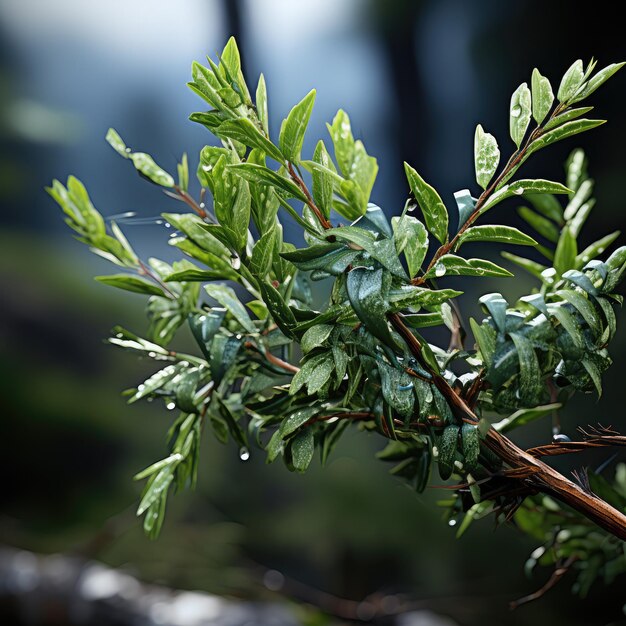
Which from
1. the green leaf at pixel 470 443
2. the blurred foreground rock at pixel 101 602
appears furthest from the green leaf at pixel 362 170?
the blurred foreground rock at pixel 101 602

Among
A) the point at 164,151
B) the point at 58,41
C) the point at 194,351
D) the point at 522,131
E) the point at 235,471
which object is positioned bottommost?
the point at 235,471

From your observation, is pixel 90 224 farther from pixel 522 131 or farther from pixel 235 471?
pixel 235 471

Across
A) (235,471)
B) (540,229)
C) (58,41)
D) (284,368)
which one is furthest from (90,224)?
(58,41)

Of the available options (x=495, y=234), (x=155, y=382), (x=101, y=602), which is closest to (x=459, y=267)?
(x=495, y=234)

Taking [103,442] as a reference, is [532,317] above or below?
above

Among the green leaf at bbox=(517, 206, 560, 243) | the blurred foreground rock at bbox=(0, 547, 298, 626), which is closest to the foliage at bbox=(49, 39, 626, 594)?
the green leaf at bbox=(517, 206, 560, 243)

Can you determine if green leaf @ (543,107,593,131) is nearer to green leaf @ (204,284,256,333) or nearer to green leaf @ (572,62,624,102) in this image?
green leaf @ (572,62,624,102)

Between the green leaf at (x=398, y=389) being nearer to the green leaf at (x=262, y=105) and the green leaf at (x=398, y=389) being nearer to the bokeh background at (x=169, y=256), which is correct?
the green leaf at (x=262, y=105)
